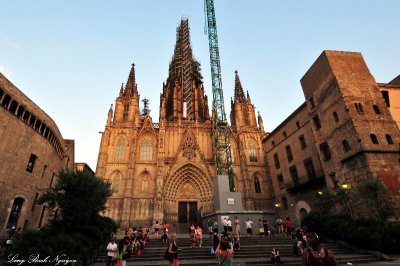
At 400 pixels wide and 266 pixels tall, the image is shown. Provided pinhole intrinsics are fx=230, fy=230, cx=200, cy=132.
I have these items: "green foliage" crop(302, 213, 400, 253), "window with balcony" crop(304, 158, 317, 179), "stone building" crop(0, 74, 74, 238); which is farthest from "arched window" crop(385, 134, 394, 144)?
"stone building" crop(0, 74, 74, 238)

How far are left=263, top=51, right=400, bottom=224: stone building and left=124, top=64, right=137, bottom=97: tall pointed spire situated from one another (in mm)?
22998

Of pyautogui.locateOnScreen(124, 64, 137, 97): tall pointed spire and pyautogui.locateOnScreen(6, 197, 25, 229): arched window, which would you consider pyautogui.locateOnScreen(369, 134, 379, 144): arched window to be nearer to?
pyautogui.locateOnScreen(6, 197, 25, 229): arched window

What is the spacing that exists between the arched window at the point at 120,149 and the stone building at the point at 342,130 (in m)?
20.2

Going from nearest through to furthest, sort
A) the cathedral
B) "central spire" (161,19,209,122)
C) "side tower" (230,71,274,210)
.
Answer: the cathedral < "side tower" (230,71,274,210) < "central spire" (161,19,209,122)

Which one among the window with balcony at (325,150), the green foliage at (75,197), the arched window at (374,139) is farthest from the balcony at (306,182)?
the green foliage at (75,197)

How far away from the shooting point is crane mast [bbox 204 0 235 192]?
93.8ft

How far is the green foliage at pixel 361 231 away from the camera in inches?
438

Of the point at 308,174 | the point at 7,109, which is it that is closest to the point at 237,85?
the point at 308,174

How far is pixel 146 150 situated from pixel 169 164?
3.63 m

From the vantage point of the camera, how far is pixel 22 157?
16.5 m

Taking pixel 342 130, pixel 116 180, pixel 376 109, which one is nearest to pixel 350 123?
pixel 342 130

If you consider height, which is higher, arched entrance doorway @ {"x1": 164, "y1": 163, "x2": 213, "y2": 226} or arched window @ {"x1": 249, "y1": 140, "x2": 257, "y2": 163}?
arched window @ {"x1": 249, "y1": 140, "x2": 257, "y2": 163}

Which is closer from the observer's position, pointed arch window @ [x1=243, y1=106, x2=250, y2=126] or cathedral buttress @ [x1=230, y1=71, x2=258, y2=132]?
cathedral buttress @ [x1=230, y1=71, x2=258, y2=132]

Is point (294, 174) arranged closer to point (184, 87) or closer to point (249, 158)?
point (249, 158)
